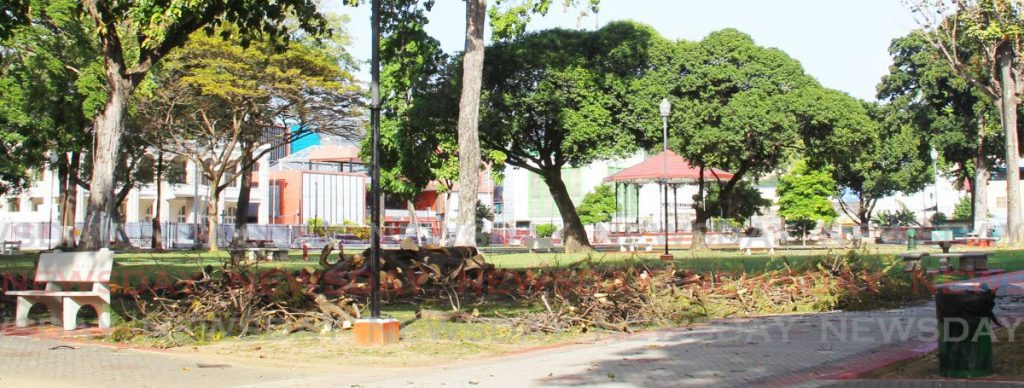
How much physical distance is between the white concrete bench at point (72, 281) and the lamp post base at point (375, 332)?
3228 mm

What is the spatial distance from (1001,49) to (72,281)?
39565 mm

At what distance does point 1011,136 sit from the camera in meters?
42.2

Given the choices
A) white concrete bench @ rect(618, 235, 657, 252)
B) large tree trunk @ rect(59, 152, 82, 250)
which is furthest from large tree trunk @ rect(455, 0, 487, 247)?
large tree trunk @ rect(59, 152, 82, 250)

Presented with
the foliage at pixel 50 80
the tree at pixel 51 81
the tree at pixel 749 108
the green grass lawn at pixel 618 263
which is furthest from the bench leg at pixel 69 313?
the tree at pixel 749 108

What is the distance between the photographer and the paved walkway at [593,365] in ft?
26.8

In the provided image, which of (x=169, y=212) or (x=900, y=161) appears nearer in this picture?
(x=900, y=161)

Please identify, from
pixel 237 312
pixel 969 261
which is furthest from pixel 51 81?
pixel 969 261

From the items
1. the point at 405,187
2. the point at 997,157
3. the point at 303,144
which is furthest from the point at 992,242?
the point at 303,144

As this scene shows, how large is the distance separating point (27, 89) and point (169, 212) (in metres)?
48.3

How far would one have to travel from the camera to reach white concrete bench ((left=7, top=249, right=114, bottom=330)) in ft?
37.9

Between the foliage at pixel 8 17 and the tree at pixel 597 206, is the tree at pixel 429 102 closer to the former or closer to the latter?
the foliage at pixel 8 17

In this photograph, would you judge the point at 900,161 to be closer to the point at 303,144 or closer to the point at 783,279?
the point at 303,144

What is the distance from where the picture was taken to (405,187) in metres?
50.5

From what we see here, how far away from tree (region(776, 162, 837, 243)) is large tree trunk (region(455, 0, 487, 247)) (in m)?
51.5
